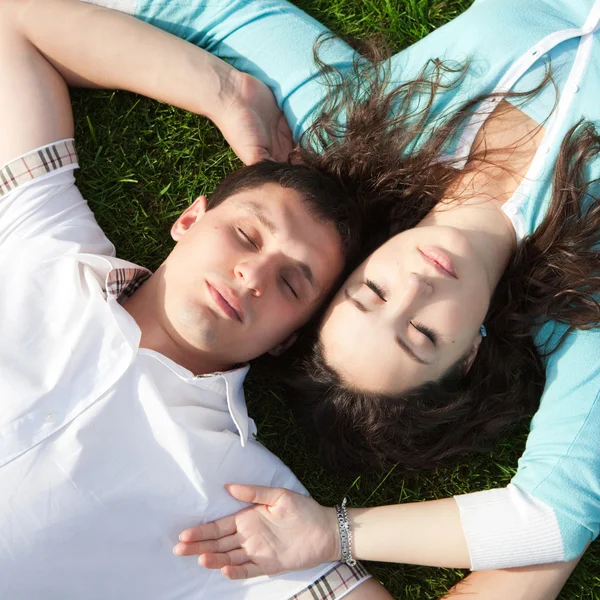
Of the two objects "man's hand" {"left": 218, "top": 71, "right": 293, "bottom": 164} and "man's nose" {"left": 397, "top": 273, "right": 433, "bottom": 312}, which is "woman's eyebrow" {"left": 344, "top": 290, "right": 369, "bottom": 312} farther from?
"man's hand" {"left": 218, "top": 71, "right": 293, "bottom": 164}

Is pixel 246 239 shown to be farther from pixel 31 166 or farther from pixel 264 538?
pixel 264 538

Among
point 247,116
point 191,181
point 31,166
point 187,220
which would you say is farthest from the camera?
point 191,181

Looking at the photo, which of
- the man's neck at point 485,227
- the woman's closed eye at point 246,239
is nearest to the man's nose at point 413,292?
the man's neck at point 485,227

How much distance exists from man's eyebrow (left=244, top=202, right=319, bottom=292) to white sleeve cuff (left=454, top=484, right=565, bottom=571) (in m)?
1.12

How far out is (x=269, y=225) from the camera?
99.0 inches

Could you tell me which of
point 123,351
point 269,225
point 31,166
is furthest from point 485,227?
point 31,166

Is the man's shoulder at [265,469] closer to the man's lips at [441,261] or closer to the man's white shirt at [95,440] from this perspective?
the man's white shirt at [95,440]

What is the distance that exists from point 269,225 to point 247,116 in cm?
66

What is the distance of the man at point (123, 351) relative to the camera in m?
2.40

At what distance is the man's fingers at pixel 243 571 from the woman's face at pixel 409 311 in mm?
798

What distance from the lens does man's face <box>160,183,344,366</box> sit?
2467mm

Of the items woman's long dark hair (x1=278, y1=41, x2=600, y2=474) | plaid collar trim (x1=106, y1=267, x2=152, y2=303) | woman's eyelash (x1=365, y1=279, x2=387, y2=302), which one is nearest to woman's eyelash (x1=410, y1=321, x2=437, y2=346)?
woman's eyelash (x1=365, y1=279, x2=387, y2=302)

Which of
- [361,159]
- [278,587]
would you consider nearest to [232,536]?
[278,587]

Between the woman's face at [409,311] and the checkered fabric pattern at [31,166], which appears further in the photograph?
the checkered fabric pattern at [31,166]
